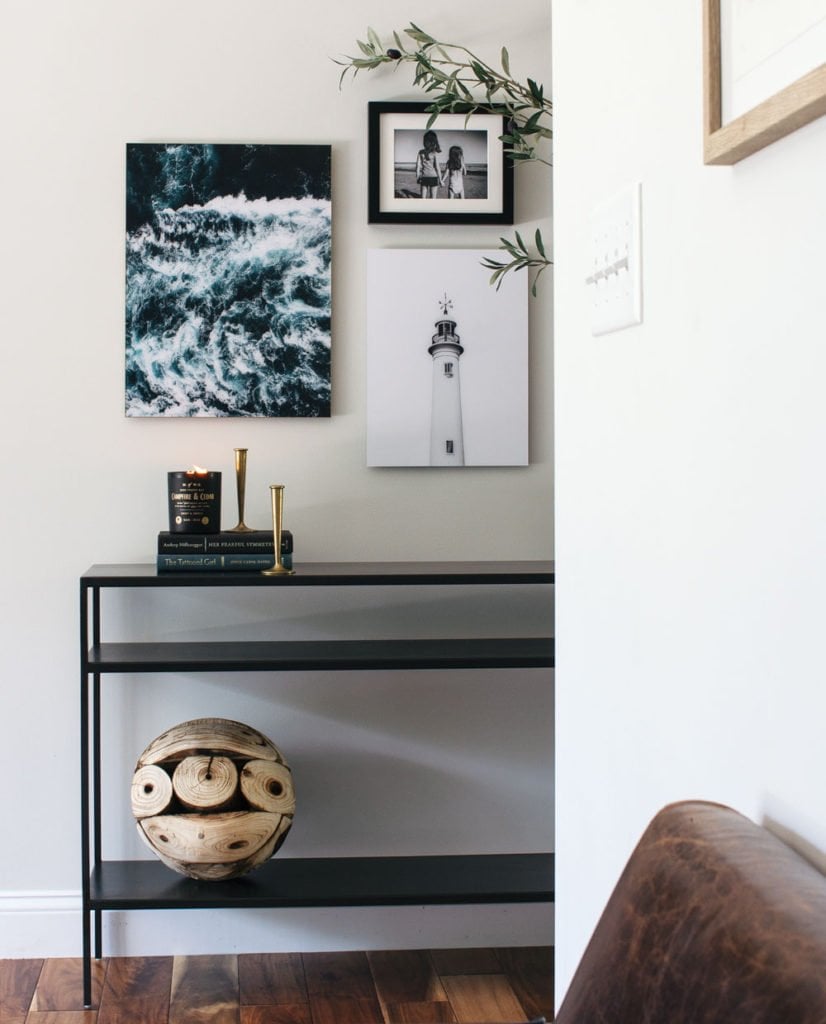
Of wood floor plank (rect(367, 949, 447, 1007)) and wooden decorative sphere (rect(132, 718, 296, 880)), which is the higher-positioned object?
wooden decorative sphere (rect(132, 718, 296, 880))

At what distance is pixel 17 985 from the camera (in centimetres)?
238

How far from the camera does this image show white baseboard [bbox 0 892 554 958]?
8.28 ft

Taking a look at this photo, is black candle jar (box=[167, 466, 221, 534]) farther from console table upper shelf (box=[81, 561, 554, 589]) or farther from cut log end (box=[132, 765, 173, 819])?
cut log end (box=[132, 765, 173, 819])

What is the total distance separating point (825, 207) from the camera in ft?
2.12

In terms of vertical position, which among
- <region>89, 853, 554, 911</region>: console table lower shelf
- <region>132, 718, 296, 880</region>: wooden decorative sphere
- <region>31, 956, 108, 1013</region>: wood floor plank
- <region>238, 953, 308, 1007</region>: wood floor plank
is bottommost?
<region>238, 953, 308, 1007</region>: wood floor plank

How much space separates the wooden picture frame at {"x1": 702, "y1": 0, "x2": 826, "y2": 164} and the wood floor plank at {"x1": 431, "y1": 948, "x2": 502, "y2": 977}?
2.11 meters

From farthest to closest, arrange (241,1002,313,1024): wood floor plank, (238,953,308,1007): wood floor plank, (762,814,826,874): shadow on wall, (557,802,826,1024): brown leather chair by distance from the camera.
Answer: (238,953,308,1007): wood floor plank
(241,1002,313,1024): wood floor plank
(762,814,826,874): shadow on wall
(557,802,826,1024): brown leather chair

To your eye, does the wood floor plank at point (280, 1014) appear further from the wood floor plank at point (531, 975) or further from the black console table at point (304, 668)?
the wood floor plank at point (531, 975)

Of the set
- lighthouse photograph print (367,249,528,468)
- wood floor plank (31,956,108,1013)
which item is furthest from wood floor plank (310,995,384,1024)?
lighthouse photograph print (367,249,528,468)

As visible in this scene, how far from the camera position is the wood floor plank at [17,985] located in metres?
2.25

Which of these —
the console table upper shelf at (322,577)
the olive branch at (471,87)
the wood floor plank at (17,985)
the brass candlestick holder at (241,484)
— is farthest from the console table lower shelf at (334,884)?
the olive branch at (471,87)

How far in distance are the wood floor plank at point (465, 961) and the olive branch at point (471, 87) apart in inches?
59.7

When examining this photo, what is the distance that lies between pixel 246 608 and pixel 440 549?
47cm

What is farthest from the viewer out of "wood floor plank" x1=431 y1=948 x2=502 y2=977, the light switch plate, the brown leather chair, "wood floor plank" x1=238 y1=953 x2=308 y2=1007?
"wood floor plank" x1=431 y1=948 x2=502 y2=977
